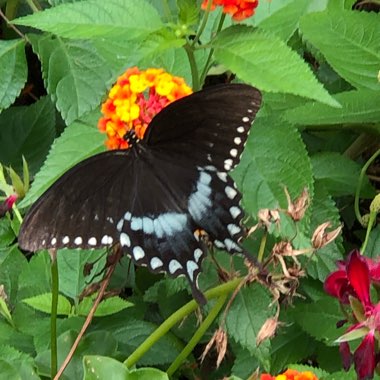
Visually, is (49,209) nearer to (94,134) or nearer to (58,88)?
(94,134)

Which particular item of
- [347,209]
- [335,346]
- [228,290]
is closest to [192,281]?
[228,290]

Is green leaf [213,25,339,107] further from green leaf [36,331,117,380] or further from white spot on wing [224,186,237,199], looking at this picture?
green leaf [36,331,117,380]

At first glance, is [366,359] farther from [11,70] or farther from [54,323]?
[11,70]

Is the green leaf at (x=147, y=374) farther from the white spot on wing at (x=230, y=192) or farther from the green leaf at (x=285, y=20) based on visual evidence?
the green leaf at (x=285, y=20)

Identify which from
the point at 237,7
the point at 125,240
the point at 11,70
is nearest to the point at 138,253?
the point at 125,240

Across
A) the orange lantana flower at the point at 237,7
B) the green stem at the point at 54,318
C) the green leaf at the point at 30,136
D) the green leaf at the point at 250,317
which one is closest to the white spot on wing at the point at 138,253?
the green stem at the point at 54,318

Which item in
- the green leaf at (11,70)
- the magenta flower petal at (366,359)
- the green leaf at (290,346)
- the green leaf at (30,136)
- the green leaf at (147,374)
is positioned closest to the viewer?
the magenta flower petal at (366,359)
